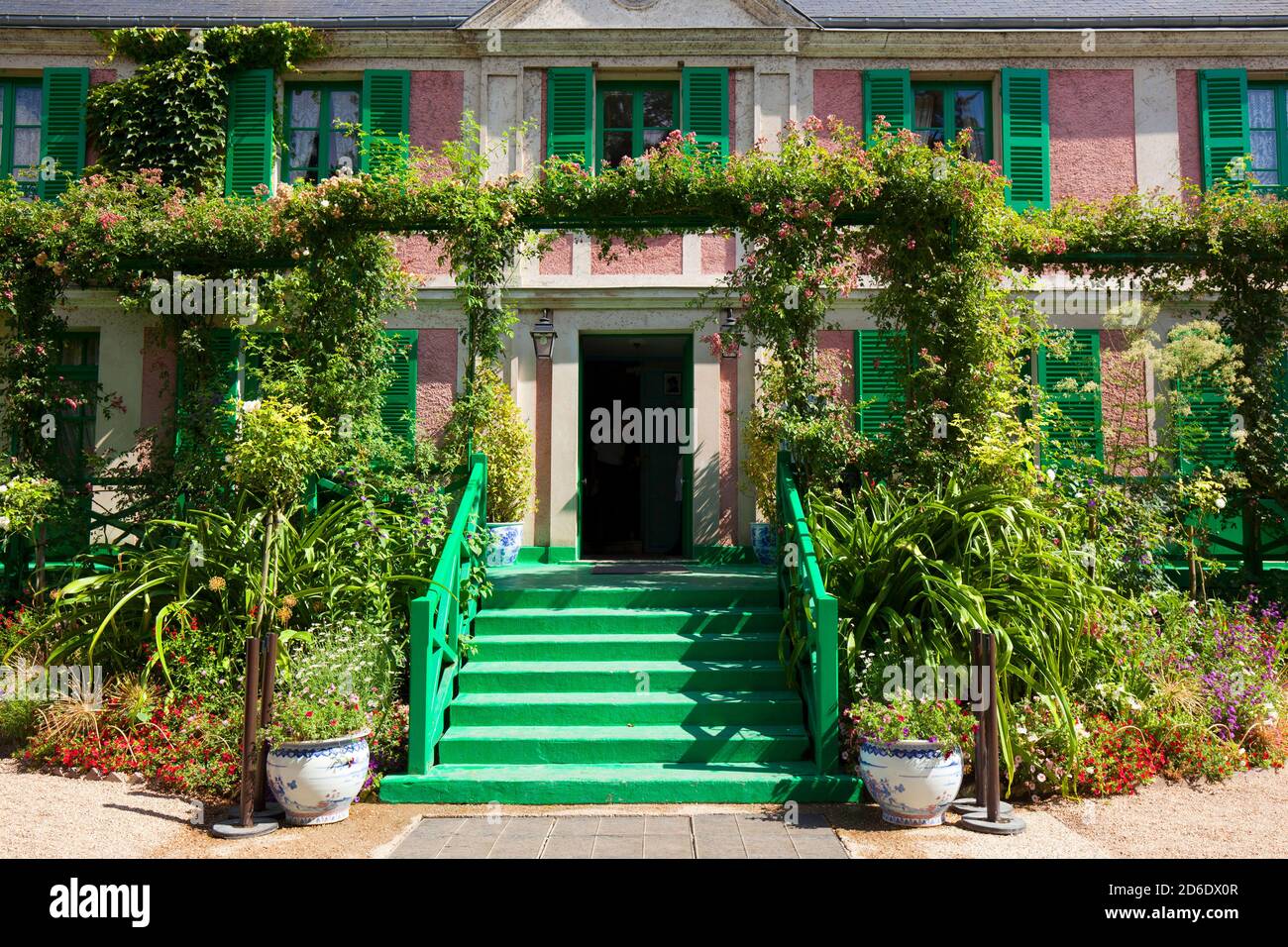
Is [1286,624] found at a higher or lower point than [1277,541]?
lower

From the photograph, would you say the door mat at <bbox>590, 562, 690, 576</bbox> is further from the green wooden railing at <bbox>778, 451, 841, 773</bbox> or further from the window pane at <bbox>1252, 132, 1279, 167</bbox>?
the window pane at <bbox>1252, 132, 1279, 167</bbox>

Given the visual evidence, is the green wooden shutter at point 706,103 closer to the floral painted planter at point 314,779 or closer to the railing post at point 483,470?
the railing post at point 483,470

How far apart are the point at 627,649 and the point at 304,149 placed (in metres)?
7.13

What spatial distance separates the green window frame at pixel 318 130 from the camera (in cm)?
1005

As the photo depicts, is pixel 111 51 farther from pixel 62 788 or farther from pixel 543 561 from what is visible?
pixel 62 788

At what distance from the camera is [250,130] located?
990 cm

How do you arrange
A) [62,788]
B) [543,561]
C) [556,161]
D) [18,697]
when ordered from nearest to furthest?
[62,788] < [18,697] < [556,161] < [543,561]

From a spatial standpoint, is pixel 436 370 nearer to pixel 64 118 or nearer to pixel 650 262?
pixel 650 262

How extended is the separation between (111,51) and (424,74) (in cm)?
321

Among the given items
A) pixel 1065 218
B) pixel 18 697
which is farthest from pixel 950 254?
pixel 18 697

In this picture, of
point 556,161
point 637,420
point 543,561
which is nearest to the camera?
point 556,161

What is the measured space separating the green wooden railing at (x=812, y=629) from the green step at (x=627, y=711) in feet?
0.73

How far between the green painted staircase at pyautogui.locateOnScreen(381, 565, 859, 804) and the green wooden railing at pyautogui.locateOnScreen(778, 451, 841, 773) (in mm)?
137

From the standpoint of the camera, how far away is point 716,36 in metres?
9.80
